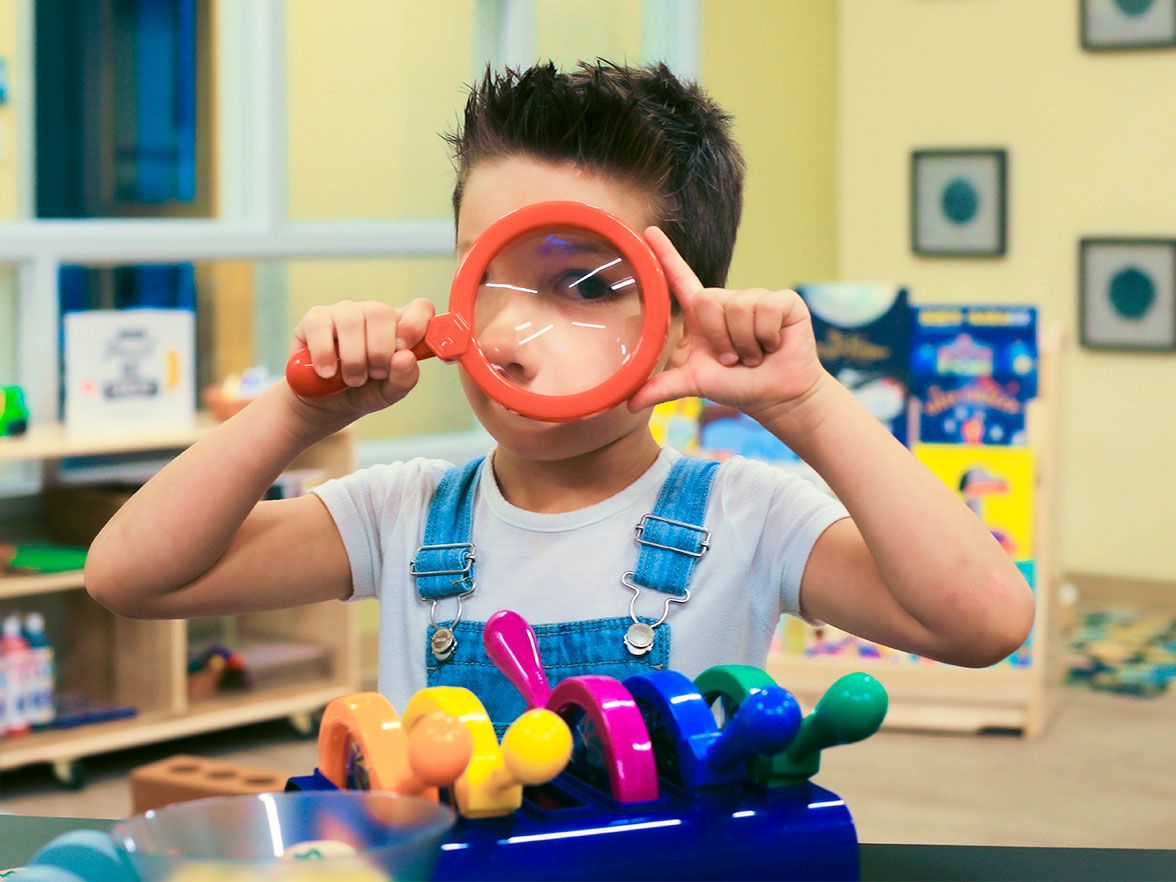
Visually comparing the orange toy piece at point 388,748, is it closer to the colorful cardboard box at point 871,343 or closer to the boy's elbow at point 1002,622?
the boy's elbow at point 1002,622

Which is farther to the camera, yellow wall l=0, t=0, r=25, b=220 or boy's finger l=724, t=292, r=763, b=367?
yellow wall l=0, t=0, r=25, b=220

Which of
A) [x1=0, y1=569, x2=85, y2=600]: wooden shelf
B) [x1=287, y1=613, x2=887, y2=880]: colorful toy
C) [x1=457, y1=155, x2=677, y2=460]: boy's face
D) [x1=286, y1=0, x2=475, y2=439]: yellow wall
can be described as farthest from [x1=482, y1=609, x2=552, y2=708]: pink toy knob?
[x1=286, y1=0, x2=475, y2=439]: yellow wall

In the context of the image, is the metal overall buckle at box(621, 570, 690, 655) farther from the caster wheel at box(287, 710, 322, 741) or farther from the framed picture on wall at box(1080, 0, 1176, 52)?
the framed picture on wall at box(1080, 0, 1176, 52)

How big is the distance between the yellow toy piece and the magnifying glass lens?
26 centimetres

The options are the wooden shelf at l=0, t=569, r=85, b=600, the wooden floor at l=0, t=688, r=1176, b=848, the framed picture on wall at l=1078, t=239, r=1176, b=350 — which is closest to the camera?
the wooden floor at l=0, t=688, r=1176, b=848

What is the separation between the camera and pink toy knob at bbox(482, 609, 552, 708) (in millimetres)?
851

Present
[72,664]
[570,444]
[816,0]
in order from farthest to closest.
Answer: [816,0], [72,664], [570,444]

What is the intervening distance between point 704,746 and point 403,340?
0.37 m

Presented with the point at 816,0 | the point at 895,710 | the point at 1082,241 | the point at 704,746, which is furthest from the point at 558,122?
the point at 816,0

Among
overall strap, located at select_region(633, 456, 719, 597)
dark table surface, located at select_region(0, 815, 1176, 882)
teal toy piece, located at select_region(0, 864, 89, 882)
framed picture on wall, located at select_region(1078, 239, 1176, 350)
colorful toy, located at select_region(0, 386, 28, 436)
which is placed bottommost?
dark table surface, located at select_region(0, 815, 1176, 882)

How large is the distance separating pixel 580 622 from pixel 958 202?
4.77m

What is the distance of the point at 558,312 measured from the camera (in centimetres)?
→ 102

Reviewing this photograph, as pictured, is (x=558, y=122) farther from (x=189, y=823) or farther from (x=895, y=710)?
(x=895, y=710)

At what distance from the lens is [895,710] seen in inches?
152
